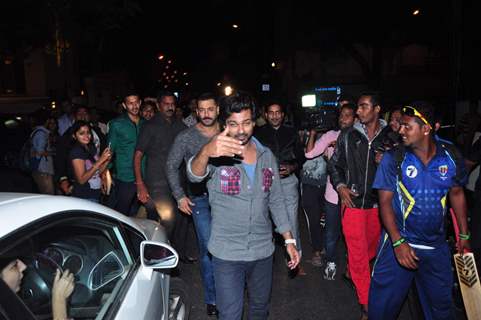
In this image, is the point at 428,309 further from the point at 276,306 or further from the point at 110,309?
the point at 110,309

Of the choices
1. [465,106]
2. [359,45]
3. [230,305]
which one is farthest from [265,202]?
[359,45]

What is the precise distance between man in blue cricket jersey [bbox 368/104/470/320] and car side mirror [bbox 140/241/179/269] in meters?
1.68

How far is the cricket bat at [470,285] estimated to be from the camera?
10.5 feet

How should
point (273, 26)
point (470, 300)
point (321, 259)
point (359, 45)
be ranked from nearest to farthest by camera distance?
1. point (470, 300)
2. point (321, 259)
3. point (359, 45)
4. point (273, 26)

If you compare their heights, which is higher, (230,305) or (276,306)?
(230,305)

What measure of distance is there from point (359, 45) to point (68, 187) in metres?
31.7

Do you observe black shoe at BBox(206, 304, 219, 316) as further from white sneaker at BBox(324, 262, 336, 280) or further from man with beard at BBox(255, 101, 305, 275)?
white sneaker at BBox(324, 262, 336, 280)

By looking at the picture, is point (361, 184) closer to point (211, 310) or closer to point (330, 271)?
point (330, 271)

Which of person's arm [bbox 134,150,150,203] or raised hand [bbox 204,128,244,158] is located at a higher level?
raised hand [bbox 204,128,244,158]

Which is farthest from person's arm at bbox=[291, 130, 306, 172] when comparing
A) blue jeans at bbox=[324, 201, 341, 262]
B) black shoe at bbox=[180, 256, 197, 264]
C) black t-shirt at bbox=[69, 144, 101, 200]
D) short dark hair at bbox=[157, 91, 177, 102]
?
black t-shirt at bbox=[69, 144, 101, 200]

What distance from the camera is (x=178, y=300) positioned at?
3770 mm

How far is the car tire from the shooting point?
12.1ft

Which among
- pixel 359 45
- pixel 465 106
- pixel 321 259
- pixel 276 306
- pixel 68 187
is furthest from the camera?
pixel 359 45

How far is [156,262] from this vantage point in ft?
8.84
